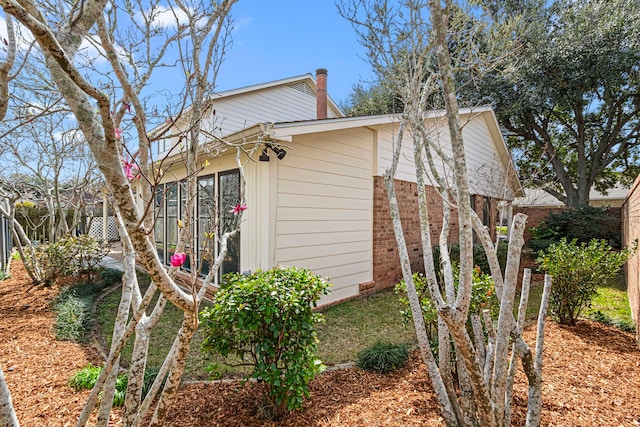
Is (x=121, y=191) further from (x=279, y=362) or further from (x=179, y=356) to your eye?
(x=279, y=362)

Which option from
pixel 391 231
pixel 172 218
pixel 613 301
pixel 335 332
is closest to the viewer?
pixel 335 332

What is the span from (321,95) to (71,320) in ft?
24.1

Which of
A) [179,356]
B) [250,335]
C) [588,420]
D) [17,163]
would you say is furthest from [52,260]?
[588,420]

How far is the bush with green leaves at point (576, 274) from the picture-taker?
450 centimetres

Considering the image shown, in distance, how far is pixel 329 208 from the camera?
6281 mm

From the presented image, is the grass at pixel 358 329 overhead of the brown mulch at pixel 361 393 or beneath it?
beneath

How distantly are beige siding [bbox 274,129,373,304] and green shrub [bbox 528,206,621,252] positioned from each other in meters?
8.16

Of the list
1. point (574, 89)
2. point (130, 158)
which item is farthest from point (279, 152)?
point (574, 89)

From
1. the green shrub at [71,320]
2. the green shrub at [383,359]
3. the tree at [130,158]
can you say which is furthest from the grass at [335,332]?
the tree at [130,158]

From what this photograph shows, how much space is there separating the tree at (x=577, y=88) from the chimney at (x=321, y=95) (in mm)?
5344

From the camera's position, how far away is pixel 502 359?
6.35 ft

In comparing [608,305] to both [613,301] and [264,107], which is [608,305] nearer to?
[613,301]

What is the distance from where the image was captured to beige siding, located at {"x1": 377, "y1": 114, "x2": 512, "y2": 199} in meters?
7.50

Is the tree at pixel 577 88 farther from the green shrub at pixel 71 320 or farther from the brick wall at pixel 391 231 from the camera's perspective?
the green shrub at pixel 71 320
